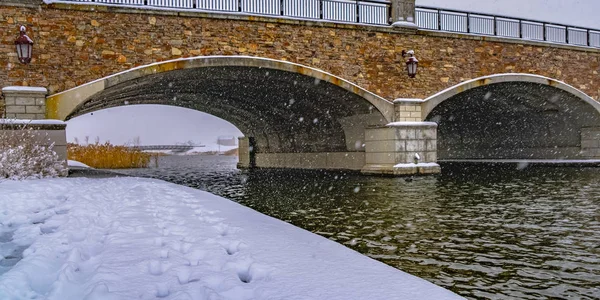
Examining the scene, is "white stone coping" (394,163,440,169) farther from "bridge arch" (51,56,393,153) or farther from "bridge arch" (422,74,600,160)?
"bridge arch" (422,74,600,160)

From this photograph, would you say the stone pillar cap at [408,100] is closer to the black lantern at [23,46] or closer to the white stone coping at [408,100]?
the white stone coping at [408,100]

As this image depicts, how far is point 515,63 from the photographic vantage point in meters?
20.3

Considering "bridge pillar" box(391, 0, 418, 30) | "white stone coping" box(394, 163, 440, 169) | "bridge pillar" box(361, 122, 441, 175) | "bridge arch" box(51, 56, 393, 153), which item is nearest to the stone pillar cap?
"bridge arch" box(51, 56, 393, 153)

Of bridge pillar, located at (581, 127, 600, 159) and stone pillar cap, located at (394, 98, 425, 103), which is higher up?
stone pillar cap, located at (394, 98, 425, 103)

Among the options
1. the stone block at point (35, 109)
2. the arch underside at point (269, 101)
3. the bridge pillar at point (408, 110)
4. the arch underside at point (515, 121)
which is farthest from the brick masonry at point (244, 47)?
the arch underside at point (515, 121)

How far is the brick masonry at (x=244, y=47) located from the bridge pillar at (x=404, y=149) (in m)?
1.25

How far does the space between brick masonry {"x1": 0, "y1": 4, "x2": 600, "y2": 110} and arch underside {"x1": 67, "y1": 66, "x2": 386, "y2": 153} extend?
0.79m

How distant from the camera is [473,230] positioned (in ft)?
22.6

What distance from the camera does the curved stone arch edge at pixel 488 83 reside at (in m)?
18.7

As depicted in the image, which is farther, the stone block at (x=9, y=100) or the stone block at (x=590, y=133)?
the stone block at (x=590, y=133)

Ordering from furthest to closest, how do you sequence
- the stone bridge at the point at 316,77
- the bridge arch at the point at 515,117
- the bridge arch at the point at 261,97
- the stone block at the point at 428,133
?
the bridge arch at the point at 515,117, the stone block at the point at 428,133, the bridge arch at the point at 261,97, the stone bridge at the point at 316,77

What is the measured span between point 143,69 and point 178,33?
1.57 m

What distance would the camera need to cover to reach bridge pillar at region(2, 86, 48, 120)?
530 inches

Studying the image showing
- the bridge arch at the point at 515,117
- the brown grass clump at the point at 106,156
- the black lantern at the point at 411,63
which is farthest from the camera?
the brown grass clump at the point at 106,156
